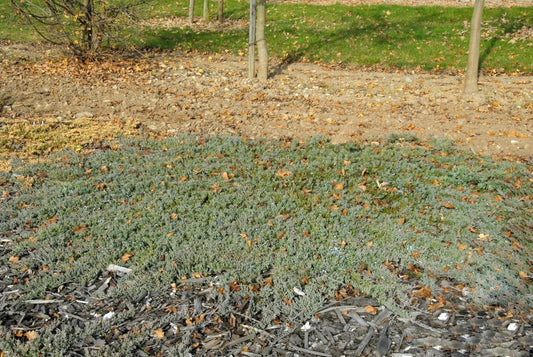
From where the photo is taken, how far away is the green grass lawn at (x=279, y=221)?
424 centimetres

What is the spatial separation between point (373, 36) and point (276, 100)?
703 cm

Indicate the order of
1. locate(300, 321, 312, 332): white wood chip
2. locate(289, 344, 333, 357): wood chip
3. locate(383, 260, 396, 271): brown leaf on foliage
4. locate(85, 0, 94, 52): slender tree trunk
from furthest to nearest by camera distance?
locate(85, 0, 94, 52): slender tree trunk
locate(383, 260, 396, 271): brown leaf on foliage
locate(300, 321, 312, 332): white wood chip
locate(289, 344, 333, 357): wood chip

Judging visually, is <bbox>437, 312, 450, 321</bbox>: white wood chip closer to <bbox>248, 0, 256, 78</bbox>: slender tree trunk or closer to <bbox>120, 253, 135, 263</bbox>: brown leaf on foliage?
<bbox>120, 253, 135, 263</bbox>: brown leaf on foliage

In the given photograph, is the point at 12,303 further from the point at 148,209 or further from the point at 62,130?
the point at 62,130

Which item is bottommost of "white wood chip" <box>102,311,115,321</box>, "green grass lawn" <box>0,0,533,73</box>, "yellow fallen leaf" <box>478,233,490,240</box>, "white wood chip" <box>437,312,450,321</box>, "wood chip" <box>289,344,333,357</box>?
"wood chip" <box>289,344,333,357</box>

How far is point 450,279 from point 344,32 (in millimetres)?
12477

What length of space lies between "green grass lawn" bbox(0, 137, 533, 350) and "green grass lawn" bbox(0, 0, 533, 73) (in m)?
6.78

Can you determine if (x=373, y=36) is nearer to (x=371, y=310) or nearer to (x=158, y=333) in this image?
(x=371, y=310)

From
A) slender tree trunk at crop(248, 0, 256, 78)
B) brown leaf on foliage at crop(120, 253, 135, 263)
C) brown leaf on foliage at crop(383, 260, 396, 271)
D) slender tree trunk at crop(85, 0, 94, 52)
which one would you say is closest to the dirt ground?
slender tree trunk at crop(248, 0, 256, 78)

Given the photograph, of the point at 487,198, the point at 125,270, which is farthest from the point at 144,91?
the point at 487,198

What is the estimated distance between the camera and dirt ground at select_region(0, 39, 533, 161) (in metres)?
7.74

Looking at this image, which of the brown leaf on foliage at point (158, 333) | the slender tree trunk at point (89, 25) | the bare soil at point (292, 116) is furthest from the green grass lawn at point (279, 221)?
the slender tree trunk at point (89, 25)

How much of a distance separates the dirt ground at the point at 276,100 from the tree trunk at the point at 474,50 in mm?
256

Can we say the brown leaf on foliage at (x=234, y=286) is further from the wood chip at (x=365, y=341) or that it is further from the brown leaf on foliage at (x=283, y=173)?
the brown leaf on foliage at (x=283, y=173)
